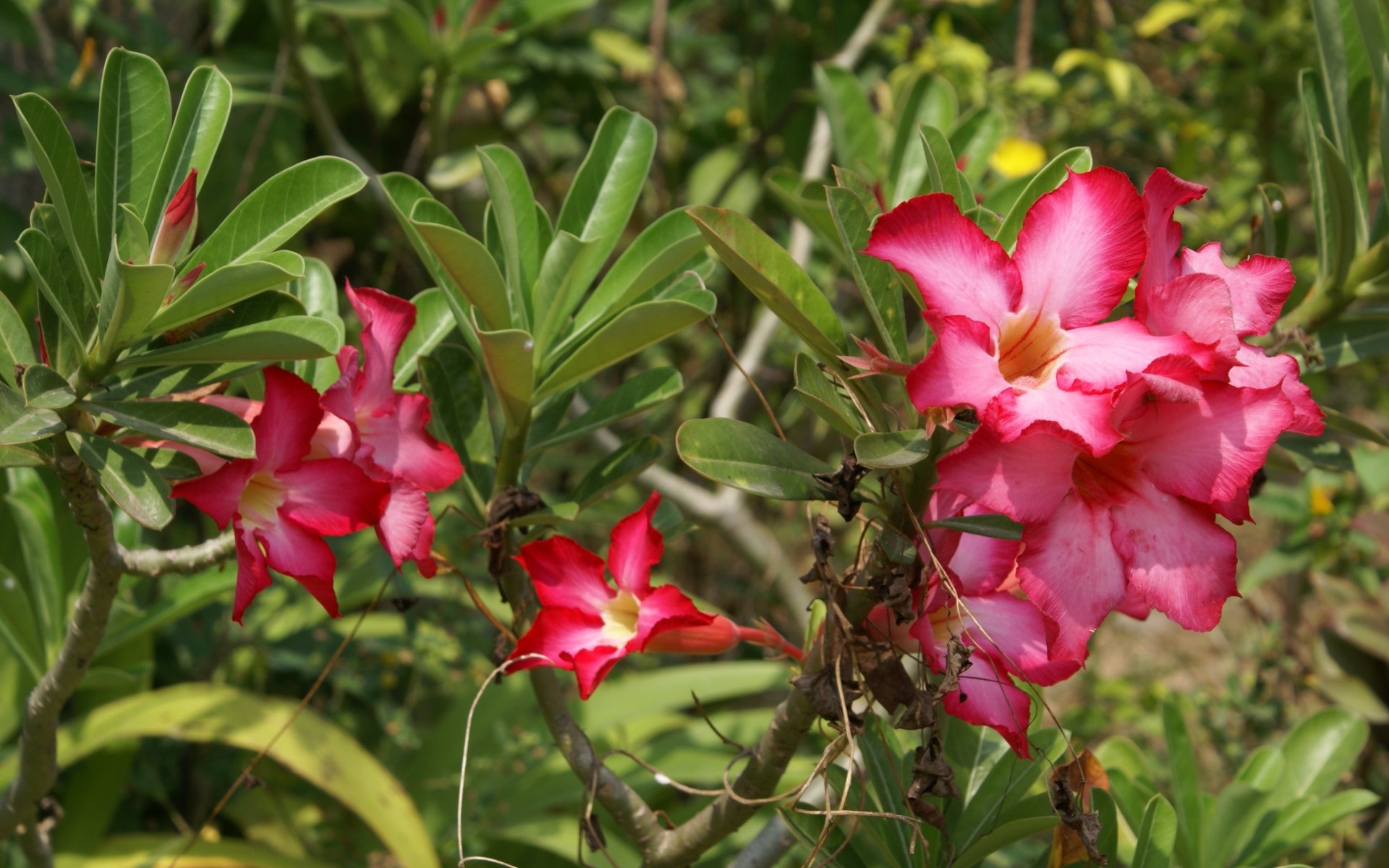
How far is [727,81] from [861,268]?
110 inches

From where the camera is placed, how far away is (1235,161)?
2396 millimetres

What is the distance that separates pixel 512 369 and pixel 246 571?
216mm

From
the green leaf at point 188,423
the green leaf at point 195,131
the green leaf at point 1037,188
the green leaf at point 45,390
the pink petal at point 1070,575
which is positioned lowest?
the pink petal at point 1070,575

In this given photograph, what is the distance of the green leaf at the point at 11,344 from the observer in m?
0.71

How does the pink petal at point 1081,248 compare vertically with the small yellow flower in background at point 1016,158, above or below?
above

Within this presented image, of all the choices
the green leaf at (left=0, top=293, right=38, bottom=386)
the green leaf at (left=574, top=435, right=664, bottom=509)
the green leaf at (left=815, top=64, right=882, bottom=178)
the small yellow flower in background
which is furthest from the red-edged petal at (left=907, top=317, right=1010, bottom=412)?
the small yellow flower in background

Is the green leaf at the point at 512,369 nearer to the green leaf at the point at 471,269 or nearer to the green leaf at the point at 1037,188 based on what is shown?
the green leaf at the point at 471,269

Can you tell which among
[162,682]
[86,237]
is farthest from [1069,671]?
[162,682]

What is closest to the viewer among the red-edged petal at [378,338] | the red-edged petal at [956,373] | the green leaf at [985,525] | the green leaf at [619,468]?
the red-edged petal at [956,373]

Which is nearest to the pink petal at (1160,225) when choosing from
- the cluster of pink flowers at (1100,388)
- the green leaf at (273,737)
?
the cluster of pink flowers at (1100,388)

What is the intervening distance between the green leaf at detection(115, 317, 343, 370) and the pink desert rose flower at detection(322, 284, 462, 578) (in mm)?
49

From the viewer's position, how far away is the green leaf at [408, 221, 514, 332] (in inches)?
26.5

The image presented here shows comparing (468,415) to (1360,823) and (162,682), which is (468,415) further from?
(1360,823)

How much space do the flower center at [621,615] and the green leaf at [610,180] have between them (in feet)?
0.83
